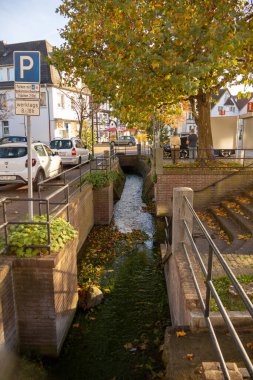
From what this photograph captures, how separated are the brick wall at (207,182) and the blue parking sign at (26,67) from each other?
27.5ft

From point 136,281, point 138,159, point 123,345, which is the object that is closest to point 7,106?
point 138,159

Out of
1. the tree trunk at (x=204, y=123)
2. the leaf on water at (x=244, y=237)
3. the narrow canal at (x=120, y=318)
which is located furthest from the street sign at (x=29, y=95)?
the tree trunk at (x=204, y=123)

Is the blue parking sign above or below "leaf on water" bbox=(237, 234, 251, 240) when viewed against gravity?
above

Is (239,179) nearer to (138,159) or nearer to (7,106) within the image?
(138,159)

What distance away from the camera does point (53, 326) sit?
5.31 metres

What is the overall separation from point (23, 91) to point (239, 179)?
961cm

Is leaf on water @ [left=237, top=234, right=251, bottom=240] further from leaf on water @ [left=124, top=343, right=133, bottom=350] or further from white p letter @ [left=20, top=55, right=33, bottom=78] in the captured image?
white p letter @ [left=20, top=55, right=33, bottom=78]

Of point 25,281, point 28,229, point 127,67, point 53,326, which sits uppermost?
point 127,67

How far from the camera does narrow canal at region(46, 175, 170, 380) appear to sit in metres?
5.29

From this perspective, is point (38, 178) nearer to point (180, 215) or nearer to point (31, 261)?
point (180, 215)

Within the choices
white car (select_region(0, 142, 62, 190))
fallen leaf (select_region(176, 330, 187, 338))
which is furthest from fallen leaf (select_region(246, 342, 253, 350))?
white car (select_region(0, 142, 62, 190))

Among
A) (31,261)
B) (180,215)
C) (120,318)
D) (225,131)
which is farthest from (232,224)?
(225,131)

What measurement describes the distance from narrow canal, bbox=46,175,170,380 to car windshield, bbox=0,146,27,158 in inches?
152

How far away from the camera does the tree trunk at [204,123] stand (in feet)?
45.8
